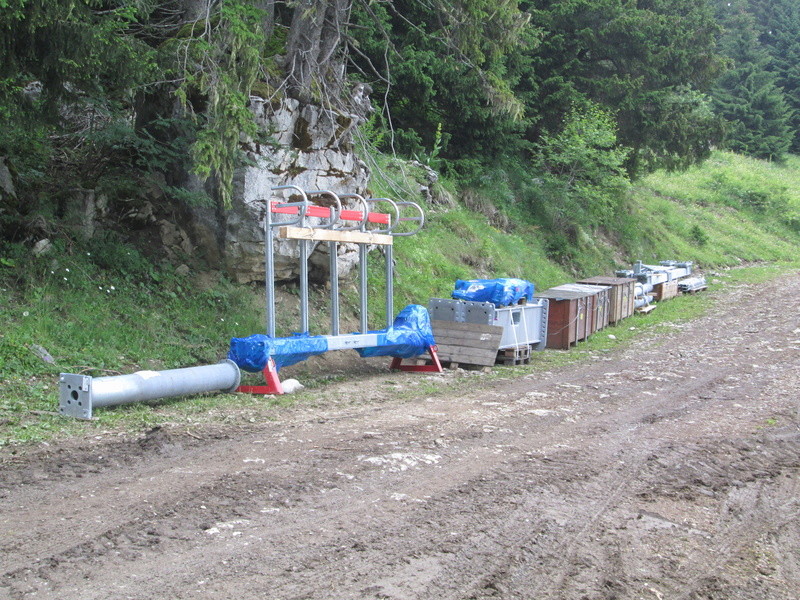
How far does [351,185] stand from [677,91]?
757 inches

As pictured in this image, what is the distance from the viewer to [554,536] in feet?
16.3

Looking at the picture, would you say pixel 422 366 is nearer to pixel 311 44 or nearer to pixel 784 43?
pixel 311 44

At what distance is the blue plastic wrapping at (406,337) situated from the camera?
1095 cm

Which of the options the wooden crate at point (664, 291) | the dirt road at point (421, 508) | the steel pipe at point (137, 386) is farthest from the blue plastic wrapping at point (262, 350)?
the wooden crate at point (664, 291)

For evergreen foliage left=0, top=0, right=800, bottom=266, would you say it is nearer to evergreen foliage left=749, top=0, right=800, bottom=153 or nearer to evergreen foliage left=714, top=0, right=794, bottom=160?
evergreen foliage left=714, top=0, right=794, bottom=160

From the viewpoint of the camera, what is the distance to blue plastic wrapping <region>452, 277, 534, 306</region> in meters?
12.5

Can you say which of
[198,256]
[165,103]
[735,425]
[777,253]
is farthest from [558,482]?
[777,253]

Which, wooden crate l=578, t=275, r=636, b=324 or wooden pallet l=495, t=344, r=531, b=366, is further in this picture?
wooden crate l=578, t=275, r=636, b=324

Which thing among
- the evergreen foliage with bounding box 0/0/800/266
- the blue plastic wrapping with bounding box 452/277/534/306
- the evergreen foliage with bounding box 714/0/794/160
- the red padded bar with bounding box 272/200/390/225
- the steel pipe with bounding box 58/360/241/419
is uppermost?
the evergreen foliage with bounding box 714/0/794/160

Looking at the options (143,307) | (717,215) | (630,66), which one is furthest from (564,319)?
(717,215)

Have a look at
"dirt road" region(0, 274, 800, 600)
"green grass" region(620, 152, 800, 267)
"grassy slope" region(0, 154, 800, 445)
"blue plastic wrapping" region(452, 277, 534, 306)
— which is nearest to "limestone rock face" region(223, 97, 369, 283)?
"grassy slope" region(0, 154, 800, 445)

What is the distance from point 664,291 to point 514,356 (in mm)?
10525

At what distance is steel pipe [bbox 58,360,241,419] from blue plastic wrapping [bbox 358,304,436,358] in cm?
235

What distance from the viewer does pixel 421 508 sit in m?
5.32
